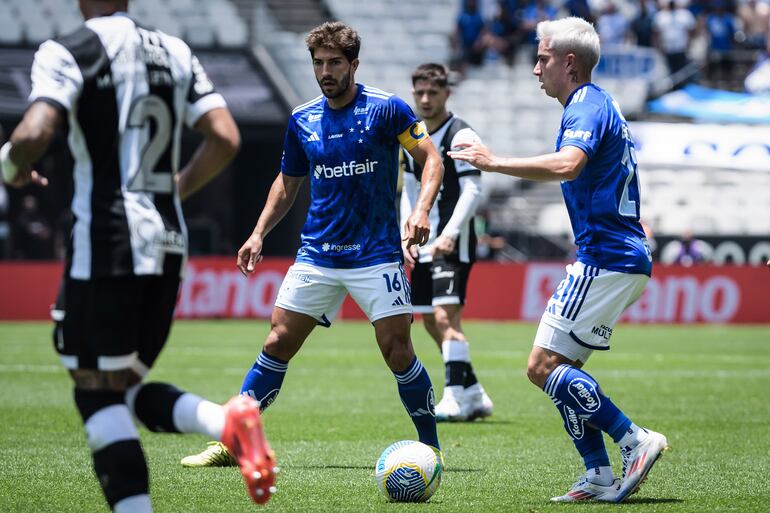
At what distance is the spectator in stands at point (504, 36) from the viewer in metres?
30.3

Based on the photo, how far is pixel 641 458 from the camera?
6.28m

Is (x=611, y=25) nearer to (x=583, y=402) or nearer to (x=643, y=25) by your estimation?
(x=643, y=25)

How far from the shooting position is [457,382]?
401 inches

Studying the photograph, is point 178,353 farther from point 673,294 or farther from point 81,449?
point 673,294

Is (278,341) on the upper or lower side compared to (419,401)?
upper

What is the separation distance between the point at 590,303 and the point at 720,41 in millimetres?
25900

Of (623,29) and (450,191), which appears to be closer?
(450,191)

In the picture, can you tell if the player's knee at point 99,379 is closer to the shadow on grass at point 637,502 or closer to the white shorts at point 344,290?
the white shorts at point 344,290

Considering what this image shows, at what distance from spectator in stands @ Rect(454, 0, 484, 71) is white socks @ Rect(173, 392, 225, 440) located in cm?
2537

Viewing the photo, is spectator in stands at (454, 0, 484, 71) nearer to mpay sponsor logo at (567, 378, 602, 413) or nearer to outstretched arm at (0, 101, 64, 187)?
mpay sponsor logo at (567, 378, 602, 413)

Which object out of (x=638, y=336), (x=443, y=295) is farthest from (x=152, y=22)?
(x=443, y=295)

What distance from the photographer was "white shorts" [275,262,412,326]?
23.1ft

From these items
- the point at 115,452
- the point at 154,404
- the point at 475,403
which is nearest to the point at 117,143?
the point at 154,404

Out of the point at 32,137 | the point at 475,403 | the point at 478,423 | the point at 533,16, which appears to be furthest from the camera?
the point at 533,16
